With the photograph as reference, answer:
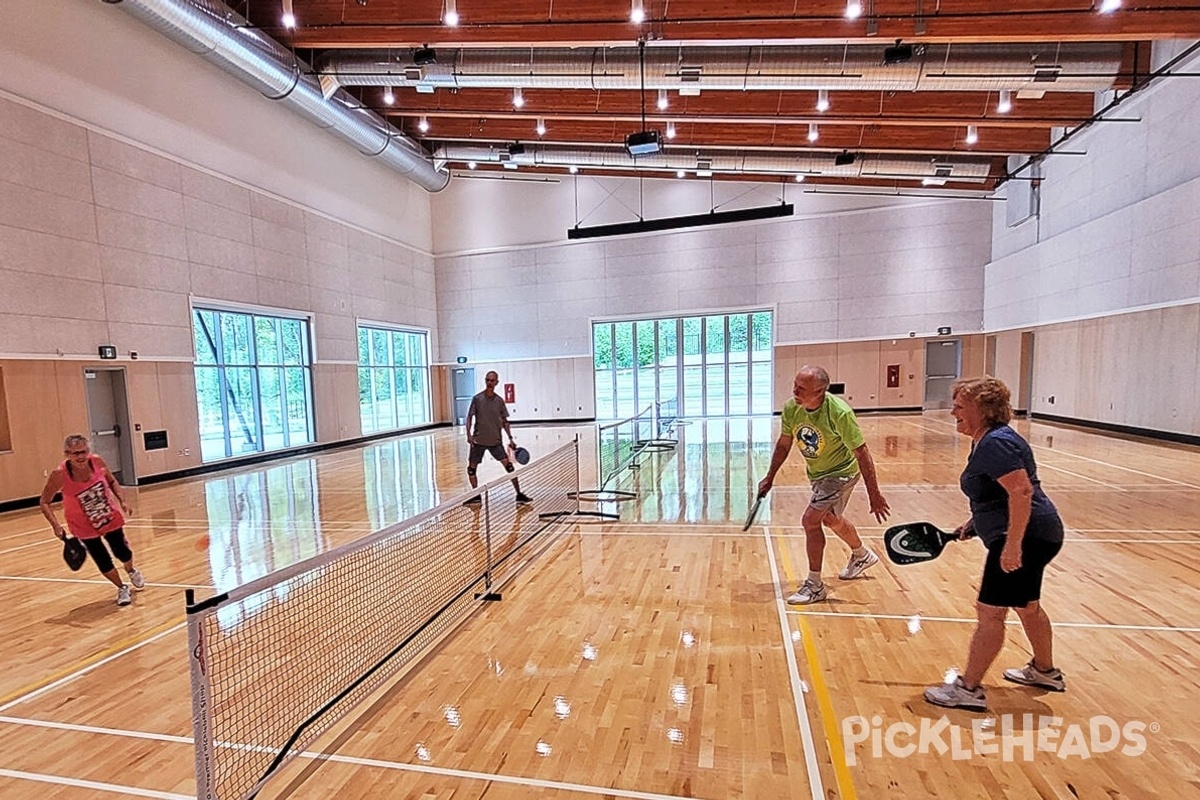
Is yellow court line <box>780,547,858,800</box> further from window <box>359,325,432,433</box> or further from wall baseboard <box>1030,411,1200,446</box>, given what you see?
window <box>359,325,432,433</box>

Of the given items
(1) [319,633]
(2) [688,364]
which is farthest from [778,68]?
(2) [688,364]

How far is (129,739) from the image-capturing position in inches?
127

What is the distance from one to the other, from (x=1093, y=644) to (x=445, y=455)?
1396 cm

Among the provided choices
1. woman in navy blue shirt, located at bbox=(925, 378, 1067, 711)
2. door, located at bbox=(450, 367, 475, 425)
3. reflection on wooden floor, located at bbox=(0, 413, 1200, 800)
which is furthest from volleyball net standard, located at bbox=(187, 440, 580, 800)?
door, located at bbox=(450, 367, 475, 425)

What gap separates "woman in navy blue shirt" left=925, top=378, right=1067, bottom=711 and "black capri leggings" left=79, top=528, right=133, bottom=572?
6821 millimetres

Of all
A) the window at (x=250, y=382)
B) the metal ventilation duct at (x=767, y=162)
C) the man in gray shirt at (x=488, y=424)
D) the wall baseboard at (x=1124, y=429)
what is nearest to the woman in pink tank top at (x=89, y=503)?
the man in gray shirt at (x=488, y=424)

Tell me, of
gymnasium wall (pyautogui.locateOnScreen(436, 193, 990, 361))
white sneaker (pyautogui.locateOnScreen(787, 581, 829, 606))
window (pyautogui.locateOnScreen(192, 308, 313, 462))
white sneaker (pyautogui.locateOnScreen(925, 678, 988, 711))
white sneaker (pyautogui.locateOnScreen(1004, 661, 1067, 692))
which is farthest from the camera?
gymnasium wall (pyautogui.locateOnScreen(436, 193, 990, 361))

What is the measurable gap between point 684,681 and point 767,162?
17.4 m

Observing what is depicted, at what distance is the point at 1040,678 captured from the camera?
3.37 meters

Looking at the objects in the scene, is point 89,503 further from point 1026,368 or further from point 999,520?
point 1026,368

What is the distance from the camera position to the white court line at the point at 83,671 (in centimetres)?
369

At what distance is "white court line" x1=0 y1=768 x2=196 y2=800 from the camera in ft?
8.98

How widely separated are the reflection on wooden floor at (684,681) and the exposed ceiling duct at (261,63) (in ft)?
33.6

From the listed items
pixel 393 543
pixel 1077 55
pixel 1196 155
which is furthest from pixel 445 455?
pixel 1196 155
